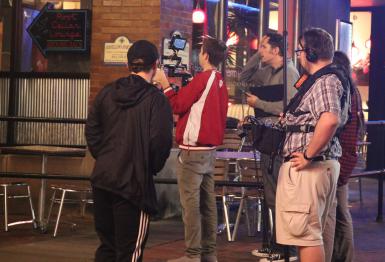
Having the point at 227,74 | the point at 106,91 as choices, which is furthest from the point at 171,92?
the point at 227,74

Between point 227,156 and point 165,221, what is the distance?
4.68 ft

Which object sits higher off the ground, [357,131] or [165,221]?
[357,131]

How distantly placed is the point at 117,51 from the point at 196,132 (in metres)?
3.41

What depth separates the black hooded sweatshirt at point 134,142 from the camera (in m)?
5.89

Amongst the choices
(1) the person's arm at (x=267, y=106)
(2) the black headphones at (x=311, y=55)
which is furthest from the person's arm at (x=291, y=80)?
(2) the black headphones at (x=311, y=55)

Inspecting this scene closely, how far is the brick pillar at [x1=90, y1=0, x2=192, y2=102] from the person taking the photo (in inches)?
420

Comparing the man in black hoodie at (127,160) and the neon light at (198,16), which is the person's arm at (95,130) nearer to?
the man in black hoodie at (127,160)

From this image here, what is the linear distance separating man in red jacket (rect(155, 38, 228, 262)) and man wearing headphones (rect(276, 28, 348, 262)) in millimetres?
1394

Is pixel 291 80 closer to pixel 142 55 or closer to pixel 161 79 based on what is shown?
pixel 161 79

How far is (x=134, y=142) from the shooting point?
19.5 feet

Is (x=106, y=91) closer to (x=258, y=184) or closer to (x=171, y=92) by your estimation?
(x=171, y=92)

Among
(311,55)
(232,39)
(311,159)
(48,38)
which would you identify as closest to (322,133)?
(311,159)

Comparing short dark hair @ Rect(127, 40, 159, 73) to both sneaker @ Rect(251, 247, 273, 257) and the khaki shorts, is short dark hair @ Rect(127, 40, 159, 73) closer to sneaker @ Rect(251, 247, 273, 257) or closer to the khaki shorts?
the khaki shorts

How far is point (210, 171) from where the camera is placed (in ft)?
26.0
